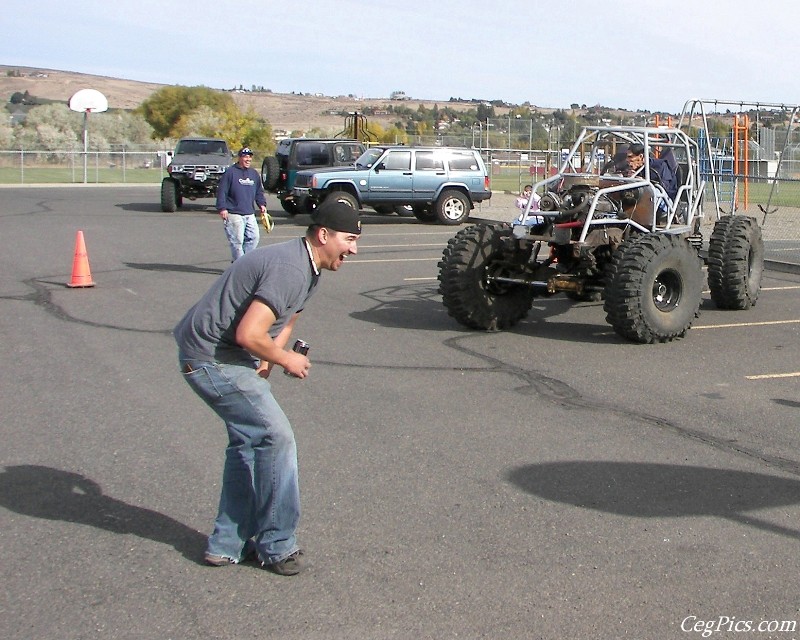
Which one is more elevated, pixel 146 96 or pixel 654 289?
pixel 146 96

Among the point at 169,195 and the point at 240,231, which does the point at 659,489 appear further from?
the point at 169,195

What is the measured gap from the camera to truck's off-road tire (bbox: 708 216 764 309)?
12.2 m

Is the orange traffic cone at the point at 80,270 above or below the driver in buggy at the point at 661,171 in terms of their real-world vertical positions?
below

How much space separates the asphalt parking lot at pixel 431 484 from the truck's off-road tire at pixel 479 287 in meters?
0.27

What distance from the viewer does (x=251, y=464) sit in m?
4.77

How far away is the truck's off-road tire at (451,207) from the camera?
24.8 m

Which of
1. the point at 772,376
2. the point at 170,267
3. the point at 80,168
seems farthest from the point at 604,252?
the point at 80,168

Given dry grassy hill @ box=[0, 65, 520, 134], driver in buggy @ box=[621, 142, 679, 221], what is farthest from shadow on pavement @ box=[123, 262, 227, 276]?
dry grassy hill @ box=[0, 65, 520, 134]

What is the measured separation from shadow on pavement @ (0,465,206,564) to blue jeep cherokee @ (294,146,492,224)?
1776cm

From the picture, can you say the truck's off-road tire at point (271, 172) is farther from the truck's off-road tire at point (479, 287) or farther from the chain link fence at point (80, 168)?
the chain link fence at point (80, 168)

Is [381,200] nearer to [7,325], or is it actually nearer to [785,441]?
[7,325]

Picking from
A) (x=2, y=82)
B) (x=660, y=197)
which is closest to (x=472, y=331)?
(x=660, y=197)

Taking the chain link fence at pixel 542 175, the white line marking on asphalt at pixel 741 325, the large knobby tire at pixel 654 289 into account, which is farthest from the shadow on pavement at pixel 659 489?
the chain link fence at pixel 542 175

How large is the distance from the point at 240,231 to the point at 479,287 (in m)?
4.64
